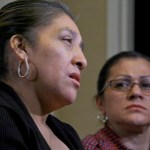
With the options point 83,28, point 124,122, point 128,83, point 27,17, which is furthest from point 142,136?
point 83,28

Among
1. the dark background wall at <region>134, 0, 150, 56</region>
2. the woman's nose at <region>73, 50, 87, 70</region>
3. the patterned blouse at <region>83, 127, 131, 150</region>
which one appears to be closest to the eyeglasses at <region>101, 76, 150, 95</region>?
the patterned blouse at <region>83, 127, 131, 150</region>

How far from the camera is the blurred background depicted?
2.36m

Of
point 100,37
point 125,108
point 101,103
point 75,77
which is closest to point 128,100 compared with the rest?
point 125,108

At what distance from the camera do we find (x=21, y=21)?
1.08 meters

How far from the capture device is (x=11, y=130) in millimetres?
896

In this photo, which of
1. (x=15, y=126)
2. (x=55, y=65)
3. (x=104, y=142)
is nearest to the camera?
(x=15, y=126)

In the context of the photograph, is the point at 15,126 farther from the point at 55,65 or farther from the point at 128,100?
the point at 128,100

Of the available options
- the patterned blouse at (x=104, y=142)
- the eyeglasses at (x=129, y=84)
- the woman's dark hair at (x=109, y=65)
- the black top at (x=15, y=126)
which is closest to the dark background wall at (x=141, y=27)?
the woman's dark hair at (x=109, y=65)

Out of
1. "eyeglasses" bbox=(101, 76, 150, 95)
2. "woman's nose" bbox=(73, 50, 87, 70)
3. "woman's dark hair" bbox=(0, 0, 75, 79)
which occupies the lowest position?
"eyeglasses" bbox=(101, 76, 150, 95)

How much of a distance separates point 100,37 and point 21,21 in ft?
4.36

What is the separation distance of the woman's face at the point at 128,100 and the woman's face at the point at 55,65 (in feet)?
1.69

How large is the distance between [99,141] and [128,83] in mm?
246

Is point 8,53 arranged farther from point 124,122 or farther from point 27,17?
point 124,122

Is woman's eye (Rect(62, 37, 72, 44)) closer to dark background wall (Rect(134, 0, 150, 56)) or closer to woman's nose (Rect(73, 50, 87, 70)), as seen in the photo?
woman's nose (Rect(73, 50, 87, 70))
